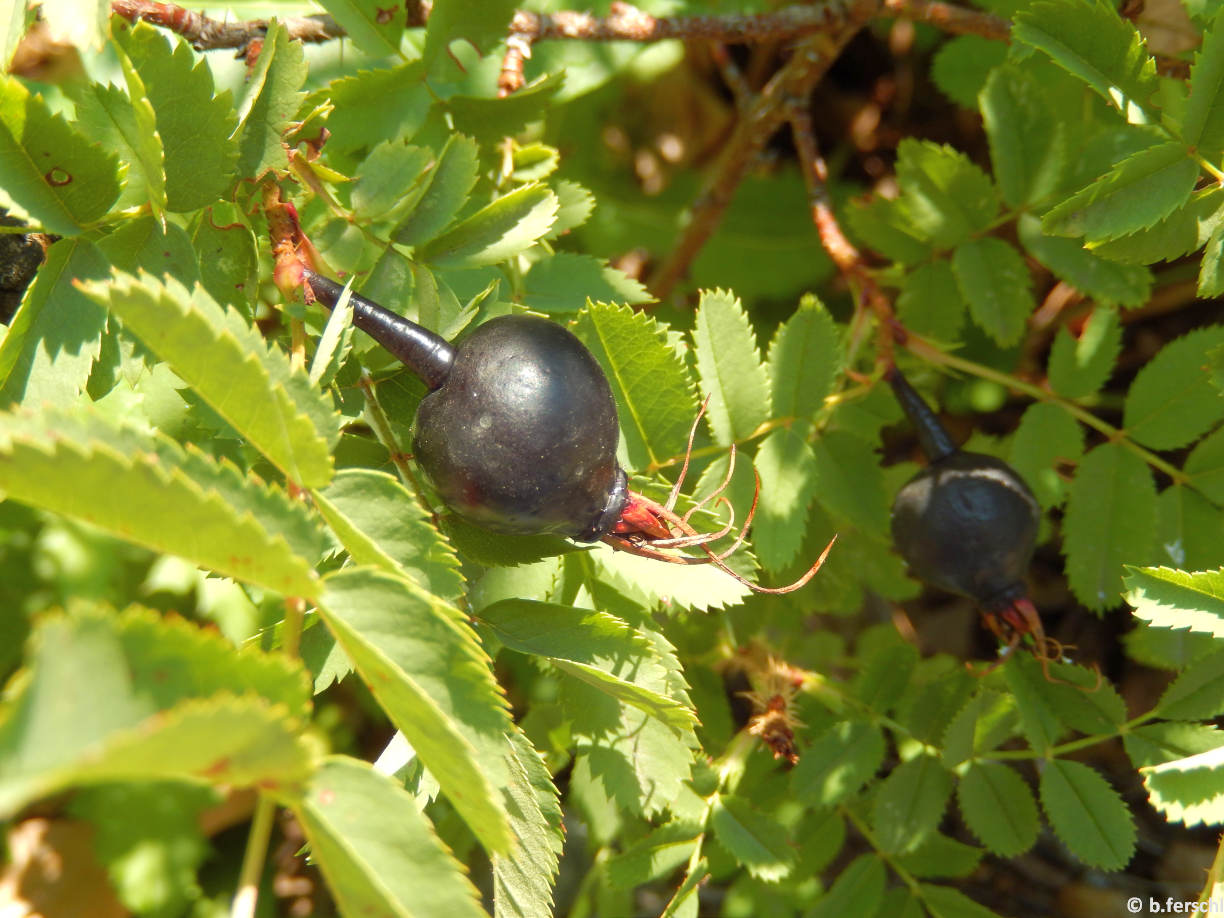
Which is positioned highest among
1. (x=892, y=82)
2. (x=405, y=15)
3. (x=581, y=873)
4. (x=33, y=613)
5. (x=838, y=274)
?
(x=405, y=15)

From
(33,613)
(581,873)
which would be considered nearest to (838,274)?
(581,873)

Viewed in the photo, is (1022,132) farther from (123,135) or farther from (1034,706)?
(123,135)

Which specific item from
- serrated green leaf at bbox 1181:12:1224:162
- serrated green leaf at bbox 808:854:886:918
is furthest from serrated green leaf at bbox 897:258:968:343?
serrated green leaf at bbox 808:854:886:918

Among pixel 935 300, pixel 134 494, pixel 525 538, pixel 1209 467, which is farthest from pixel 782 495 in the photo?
pixel 134 494

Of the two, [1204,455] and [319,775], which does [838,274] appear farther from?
[319,775]

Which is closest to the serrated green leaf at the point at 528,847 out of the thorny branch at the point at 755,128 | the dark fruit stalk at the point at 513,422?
the dark fruit stalk at the point at 513,422

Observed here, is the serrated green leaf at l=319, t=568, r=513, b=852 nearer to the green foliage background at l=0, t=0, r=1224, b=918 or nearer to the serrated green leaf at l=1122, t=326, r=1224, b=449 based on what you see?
the green foliage background at l=0, t=0, r=1224, b=918
